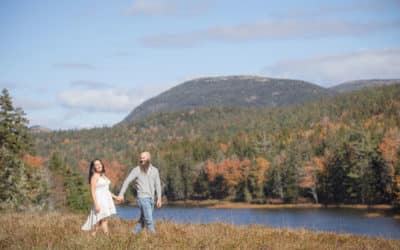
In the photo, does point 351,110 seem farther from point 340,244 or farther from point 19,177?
point 340,244

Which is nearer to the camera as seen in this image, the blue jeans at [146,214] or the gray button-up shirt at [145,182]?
the blue jeans at [146,214]

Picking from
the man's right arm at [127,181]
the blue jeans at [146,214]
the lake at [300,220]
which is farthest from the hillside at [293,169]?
the man's right arm at [127,181]

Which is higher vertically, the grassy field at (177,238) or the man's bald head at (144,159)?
the man's bald head at (144,159)

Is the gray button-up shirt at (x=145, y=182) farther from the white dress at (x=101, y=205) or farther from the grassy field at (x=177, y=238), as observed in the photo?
the grassy field at (x=177, y=238)

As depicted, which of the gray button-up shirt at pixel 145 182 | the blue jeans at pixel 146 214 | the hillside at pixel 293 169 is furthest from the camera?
the hillside at pixel 293 169

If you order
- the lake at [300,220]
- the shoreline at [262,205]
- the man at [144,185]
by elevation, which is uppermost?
the man at [144,185]

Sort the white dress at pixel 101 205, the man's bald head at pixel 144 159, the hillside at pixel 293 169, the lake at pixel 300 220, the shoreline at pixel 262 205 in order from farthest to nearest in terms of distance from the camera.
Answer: the hillside at pixel 293 169 → the shoreline at pixel 262 205 → the lake at pixel 300 220 → the man's bald head at pixel 144 159 → the white dress at pixel 101 205

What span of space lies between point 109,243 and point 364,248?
15.0 feet

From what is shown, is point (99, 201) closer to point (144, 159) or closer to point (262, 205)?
point (144, 159)

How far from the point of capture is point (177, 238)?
9.55 metres

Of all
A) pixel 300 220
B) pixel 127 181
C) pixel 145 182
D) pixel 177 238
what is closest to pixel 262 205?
pixel 300 220

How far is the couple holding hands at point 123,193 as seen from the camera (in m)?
10.9

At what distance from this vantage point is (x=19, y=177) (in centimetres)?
3728

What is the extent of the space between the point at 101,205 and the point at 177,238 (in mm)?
2308
